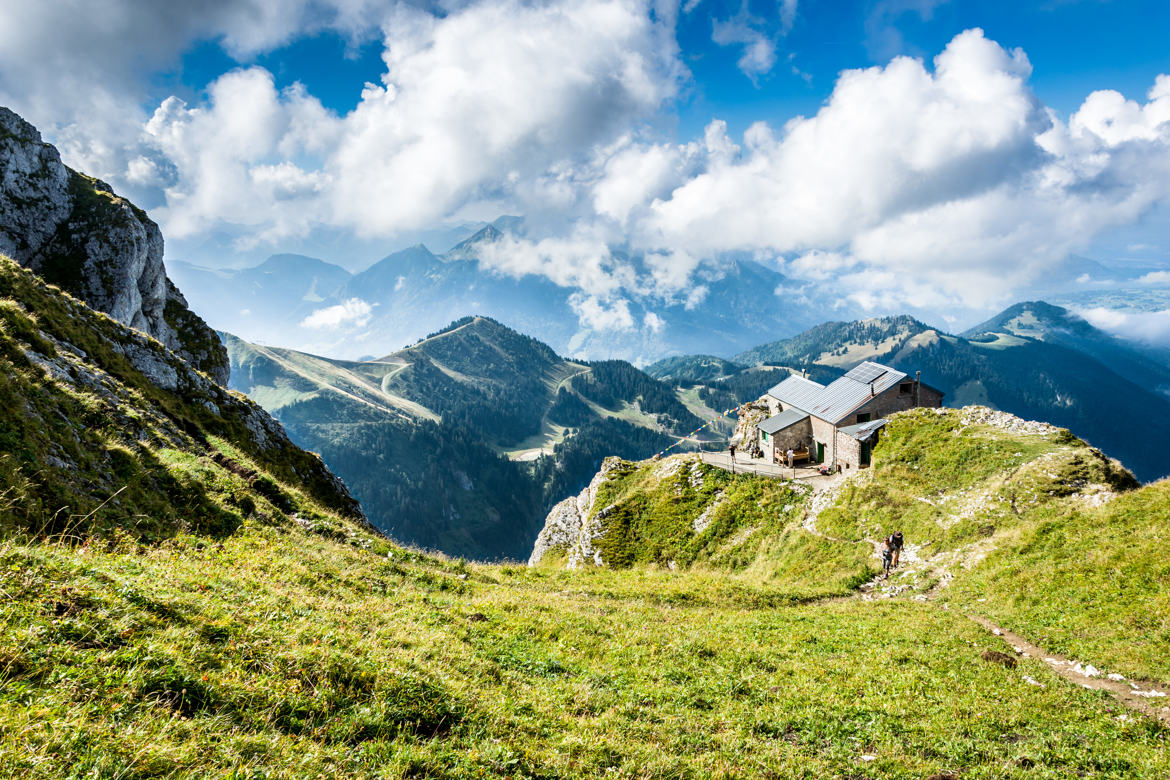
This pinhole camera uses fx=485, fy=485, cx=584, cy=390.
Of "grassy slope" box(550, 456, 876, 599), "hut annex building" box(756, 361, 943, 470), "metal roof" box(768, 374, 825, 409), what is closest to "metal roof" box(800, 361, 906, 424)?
"hut annex building" box(756, 361, 943, 470)

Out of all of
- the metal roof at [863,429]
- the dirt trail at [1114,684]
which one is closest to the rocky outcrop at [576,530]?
the metal roof at [863,429]

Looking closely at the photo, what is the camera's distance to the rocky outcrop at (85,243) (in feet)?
173

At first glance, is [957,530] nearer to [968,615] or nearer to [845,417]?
[968,615]

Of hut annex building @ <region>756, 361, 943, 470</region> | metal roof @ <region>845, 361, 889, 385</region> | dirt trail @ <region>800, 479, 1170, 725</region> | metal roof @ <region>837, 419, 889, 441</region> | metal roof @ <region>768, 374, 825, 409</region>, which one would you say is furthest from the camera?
metal roof @ <region>768, 374, 825, 409</region>

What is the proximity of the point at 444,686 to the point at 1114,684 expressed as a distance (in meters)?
19.9

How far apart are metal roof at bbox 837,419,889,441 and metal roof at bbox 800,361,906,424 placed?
2.33 meters

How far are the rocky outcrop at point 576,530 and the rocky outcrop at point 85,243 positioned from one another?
45.4 m

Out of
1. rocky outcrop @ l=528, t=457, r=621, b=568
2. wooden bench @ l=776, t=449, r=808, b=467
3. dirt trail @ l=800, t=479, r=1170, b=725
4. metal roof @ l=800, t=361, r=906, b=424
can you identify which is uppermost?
metal roof @ l=800, t=361, r=906, b=424

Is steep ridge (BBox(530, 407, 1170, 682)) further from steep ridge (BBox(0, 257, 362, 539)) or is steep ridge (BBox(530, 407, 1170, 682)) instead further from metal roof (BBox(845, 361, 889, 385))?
steep ridge (BBox(0, 257, 362, 539))

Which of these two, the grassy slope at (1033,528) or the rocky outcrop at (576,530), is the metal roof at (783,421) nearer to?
the grassy slope at (1033,528)

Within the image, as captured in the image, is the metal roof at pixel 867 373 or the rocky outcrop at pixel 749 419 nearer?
the metal roof at pixel 867 373

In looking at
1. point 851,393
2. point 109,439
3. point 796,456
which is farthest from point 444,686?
point 851,393

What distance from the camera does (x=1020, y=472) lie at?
31438 mm

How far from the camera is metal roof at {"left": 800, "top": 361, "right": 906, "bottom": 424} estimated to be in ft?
178
